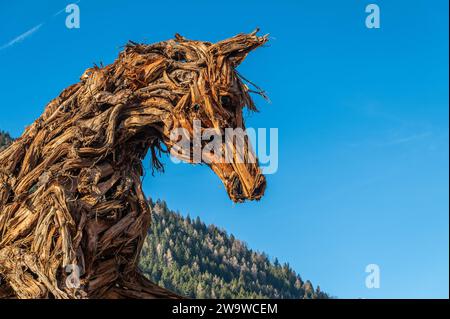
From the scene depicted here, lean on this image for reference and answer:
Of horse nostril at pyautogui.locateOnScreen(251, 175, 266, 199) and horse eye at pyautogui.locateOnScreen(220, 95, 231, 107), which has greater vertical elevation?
horse eye at pyautogui.locateOnScreen(220, 95, 231, 107)

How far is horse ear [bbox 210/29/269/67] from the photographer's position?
24.3 feet

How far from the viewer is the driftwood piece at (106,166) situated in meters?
7.15

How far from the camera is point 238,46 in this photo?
24.5 feet

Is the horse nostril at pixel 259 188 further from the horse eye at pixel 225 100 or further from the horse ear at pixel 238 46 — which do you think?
the horse ear at pixel 238 46

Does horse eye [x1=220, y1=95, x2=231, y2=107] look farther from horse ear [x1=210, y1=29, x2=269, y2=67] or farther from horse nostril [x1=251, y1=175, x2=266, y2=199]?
horse nostril [x1=251, y1=175, x2=266, y2=199]

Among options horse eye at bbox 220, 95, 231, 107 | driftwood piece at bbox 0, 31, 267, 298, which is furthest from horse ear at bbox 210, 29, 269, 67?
horse eye at bbox 220, 95, 231, 107

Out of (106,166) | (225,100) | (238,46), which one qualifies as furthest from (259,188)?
(106,166)

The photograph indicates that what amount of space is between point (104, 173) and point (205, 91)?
1.26 metres

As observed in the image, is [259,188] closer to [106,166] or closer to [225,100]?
[225,100]

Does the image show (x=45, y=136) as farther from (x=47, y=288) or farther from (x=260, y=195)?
(x=260, y=195)

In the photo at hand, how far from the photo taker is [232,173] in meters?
7.23
